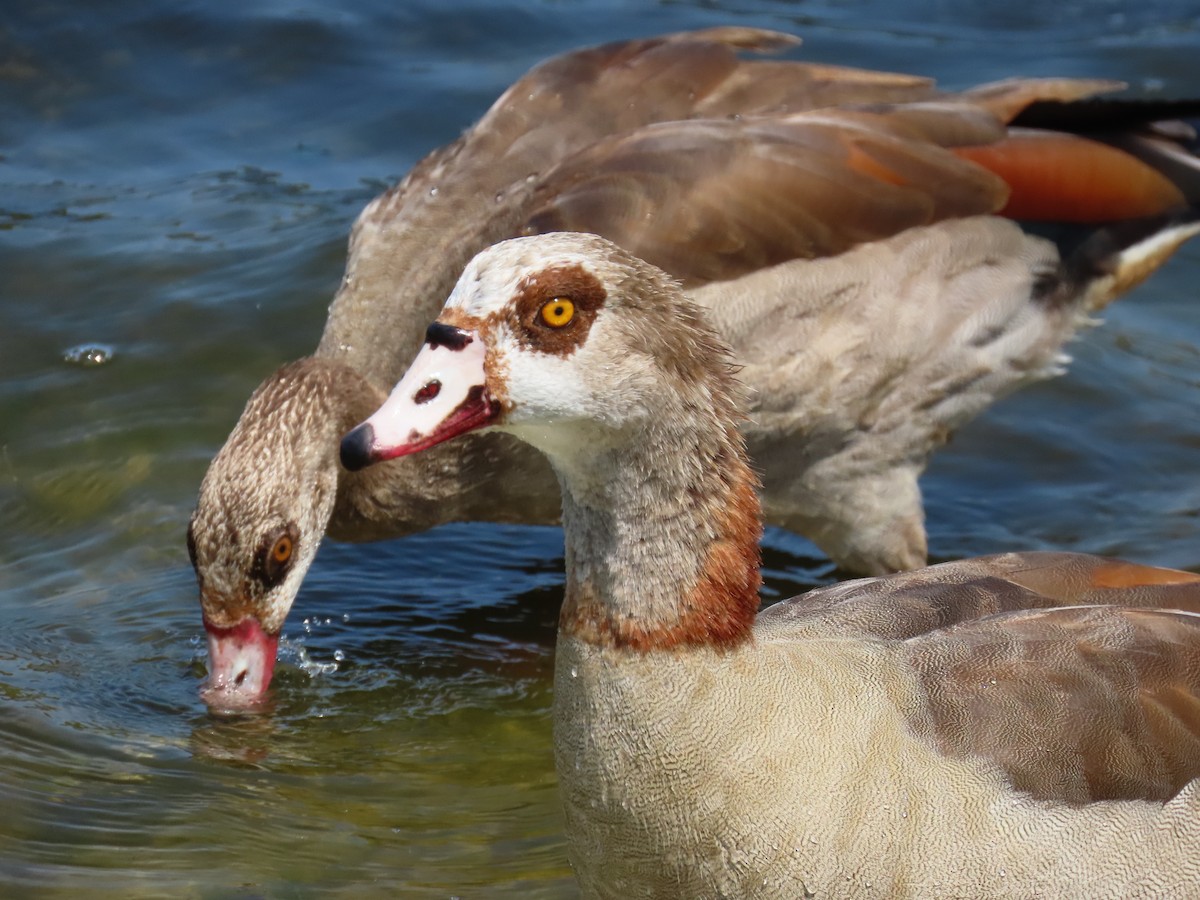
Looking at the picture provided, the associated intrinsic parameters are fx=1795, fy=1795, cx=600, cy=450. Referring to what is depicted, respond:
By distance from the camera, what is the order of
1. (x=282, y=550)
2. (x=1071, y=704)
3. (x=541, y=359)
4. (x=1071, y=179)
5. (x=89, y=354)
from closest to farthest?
(x=541, y=359)
(x=1071, y=704)
(x=282, y=550)
(x=1071, y=179)
(x=89, y=354)

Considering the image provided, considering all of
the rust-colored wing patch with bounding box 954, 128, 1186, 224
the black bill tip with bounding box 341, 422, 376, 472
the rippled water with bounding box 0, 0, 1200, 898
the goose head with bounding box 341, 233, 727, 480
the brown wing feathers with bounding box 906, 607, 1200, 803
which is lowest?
the rippled water with bounding box 0, 0, 1200, 898

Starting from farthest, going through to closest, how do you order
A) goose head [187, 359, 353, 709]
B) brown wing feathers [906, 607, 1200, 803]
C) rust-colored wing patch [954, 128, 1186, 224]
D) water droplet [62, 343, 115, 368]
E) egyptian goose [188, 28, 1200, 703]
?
water droplet [62, 343, 115, 368] → rust-colored wing patch [954, 128, 1186, 224] → egyptian goose [188, 28, 1200, 703] → goose head [187, 359, 353, 709] → brown wing feathers [906, 607, 1200, 803]

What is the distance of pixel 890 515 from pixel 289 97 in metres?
5.50

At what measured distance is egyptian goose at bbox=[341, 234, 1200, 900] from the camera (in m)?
3.81

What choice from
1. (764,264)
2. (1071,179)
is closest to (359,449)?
(764,264)

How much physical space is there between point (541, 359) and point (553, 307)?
0.37 ft

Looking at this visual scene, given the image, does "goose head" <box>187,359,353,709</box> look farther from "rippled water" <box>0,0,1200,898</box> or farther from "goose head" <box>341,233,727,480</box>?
"goose head" <box>341,233,727,480</box>

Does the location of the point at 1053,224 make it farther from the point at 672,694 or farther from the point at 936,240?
the point at 672,694

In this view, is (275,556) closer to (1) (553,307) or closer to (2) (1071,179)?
(1) (553,307)

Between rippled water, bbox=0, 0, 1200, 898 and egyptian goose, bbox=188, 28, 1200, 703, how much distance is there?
47 cm

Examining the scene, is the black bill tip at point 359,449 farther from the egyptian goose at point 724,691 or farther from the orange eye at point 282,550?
the orange eye at point 282,550

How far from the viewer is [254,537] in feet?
20.1

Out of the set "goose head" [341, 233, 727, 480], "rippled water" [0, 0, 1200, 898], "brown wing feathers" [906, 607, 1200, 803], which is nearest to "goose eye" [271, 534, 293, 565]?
"rippled water" [0, 0, 1200, 898]

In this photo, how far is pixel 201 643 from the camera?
21.8ft
